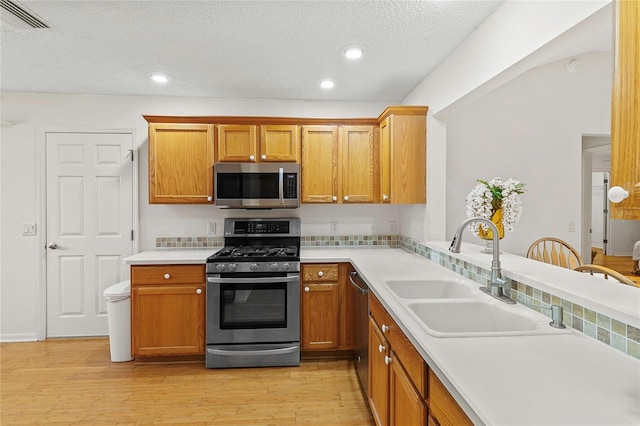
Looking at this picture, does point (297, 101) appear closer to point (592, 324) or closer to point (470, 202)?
point (470, 202)

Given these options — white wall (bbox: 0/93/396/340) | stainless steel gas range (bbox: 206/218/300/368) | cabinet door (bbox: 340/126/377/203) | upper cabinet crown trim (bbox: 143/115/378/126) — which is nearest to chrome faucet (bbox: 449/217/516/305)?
stainless steel gas range (bbox: 206/218/300/368)

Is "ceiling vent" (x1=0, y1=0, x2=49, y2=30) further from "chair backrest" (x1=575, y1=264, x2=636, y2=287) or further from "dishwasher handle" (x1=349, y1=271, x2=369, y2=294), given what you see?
"chair backrest" (x1=575, y1=264, x2=636, y2=287)

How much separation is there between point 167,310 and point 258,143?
170cm

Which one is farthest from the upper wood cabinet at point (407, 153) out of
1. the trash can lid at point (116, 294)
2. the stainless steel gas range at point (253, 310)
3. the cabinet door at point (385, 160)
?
the trash can lid at point (116, 294)

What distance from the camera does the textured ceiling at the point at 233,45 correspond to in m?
1.89

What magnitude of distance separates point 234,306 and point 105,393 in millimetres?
1075

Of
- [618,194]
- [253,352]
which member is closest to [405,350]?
[618,194]

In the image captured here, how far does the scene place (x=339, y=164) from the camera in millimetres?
3262

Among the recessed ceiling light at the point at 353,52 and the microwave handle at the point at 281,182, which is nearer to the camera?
the recessed ceiling light at the point at 353,52

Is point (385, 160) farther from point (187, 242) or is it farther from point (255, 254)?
point (187, 242)

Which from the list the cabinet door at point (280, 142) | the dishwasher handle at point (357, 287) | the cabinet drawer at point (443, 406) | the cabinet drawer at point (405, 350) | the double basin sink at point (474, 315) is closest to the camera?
the cabinet drawer at point (443, 406)

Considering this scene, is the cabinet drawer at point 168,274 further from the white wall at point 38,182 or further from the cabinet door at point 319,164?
the cabinet door at point 319,164

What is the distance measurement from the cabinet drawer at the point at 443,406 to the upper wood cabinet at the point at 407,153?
1.94 metres

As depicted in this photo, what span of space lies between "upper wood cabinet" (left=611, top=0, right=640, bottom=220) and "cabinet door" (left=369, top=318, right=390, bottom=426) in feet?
4.04
